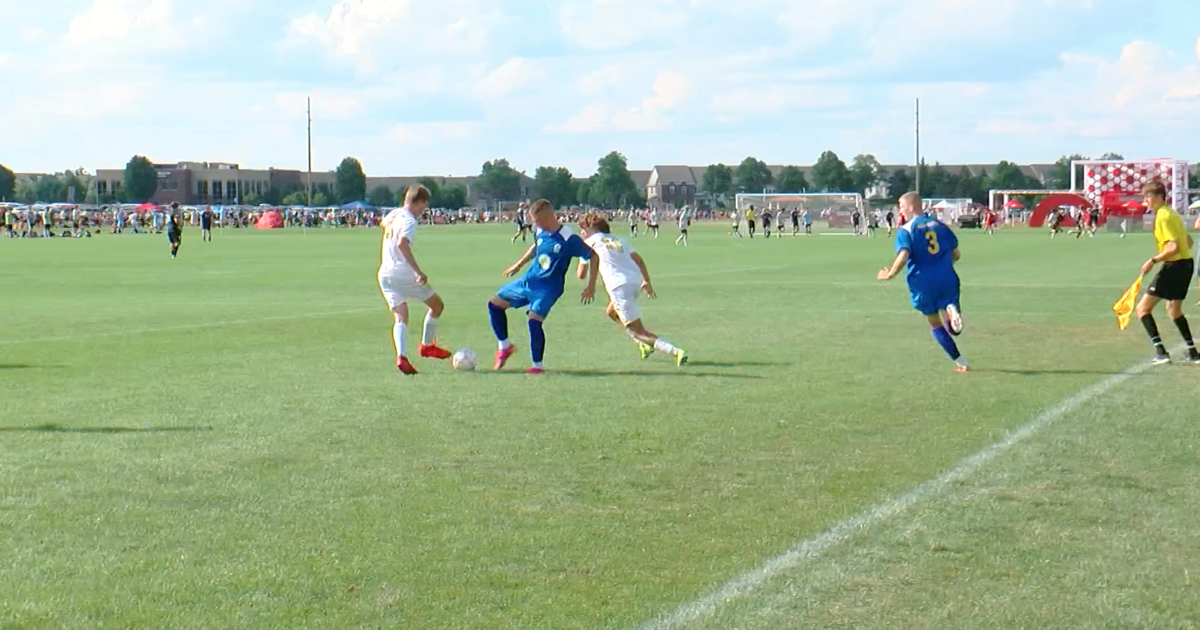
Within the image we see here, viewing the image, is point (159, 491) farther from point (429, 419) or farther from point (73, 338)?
point (73, 338)

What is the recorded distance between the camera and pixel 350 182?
193000 mm

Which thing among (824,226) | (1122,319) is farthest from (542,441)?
(824,226)

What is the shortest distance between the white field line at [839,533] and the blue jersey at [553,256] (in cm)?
472

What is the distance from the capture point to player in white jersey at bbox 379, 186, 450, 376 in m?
13.6

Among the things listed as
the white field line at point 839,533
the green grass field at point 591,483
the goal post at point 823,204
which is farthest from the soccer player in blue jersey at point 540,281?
the goal post at point 823,204

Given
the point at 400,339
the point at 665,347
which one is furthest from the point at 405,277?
the point at 665,347

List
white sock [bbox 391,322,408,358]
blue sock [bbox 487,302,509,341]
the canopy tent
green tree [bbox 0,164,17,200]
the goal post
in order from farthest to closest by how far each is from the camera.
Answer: green tree [bbox 0,164,17,200]
the canopy tent
the goal post
blue sock [bbox 487,302,509,341]
white sock [bbox 391,322,408,358]

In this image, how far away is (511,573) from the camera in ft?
20.8

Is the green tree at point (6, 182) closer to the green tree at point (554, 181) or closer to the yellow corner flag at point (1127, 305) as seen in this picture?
the green tree at point (554, 181)

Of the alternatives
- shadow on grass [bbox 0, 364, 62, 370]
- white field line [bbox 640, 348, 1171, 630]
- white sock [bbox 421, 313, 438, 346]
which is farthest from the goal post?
white field line [bbox 640, 348, 1171, 630]

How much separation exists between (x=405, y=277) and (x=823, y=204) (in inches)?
3514

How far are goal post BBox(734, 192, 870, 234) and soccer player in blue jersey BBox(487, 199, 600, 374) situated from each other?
7774cm

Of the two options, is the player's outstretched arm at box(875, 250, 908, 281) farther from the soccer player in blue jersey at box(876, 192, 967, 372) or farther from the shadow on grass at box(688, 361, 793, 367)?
the shadow on grass at box(688, 361, 793, 367)

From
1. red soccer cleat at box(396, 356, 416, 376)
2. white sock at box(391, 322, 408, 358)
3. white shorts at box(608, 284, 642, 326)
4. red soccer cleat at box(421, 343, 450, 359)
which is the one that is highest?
white shorts at box(608, 284, 642, 326)
